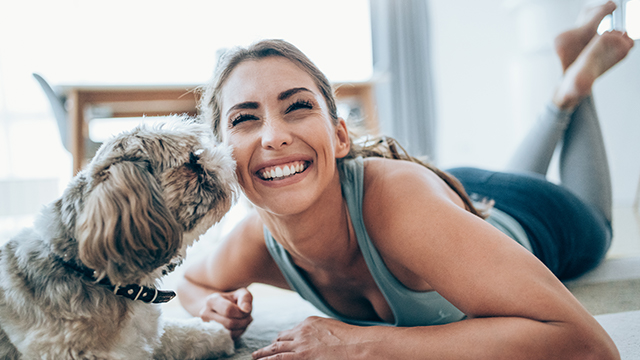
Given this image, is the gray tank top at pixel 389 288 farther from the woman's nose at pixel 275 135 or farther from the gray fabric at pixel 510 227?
the gray fabric at pixel 510 227

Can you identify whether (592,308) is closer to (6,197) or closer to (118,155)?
(118,155)

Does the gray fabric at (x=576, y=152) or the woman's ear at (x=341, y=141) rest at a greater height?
the woman's ear at (x=341, y=141)

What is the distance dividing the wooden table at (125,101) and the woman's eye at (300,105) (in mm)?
1737

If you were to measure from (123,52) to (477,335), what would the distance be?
5019mm

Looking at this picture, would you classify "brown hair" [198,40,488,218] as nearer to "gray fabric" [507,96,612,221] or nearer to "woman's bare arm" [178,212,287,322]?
"woman's bare arm" [178,212,287,322]

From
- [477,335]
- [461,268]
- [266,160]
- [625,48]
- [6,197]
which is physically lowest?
[6,197]

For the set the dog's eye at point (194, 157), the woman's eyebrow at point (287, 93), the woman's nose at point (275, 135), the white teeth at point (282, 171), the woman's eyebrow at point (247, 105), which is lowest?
the white teeth at point (282, 171)

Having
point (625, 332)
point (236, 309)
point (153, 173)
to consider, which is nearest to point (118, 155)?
point (153, 173)

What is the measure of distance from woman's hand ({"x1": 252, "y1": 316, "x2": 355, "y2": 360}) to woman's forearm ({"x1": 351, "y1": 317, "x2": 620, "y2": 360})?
165 millimetres

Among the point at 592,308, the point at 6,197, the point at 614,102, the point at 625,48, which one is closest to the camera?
the point at 592,308

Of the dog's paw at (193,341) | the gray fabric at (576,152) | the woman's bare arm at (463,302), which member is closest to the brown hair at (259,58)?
the woman's bare arm at (463,302)

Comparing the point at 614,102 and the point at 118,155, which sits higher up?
the point at 118,155

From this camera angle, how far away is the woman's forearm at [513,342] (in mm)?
840

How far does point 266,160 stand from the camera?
109cm
